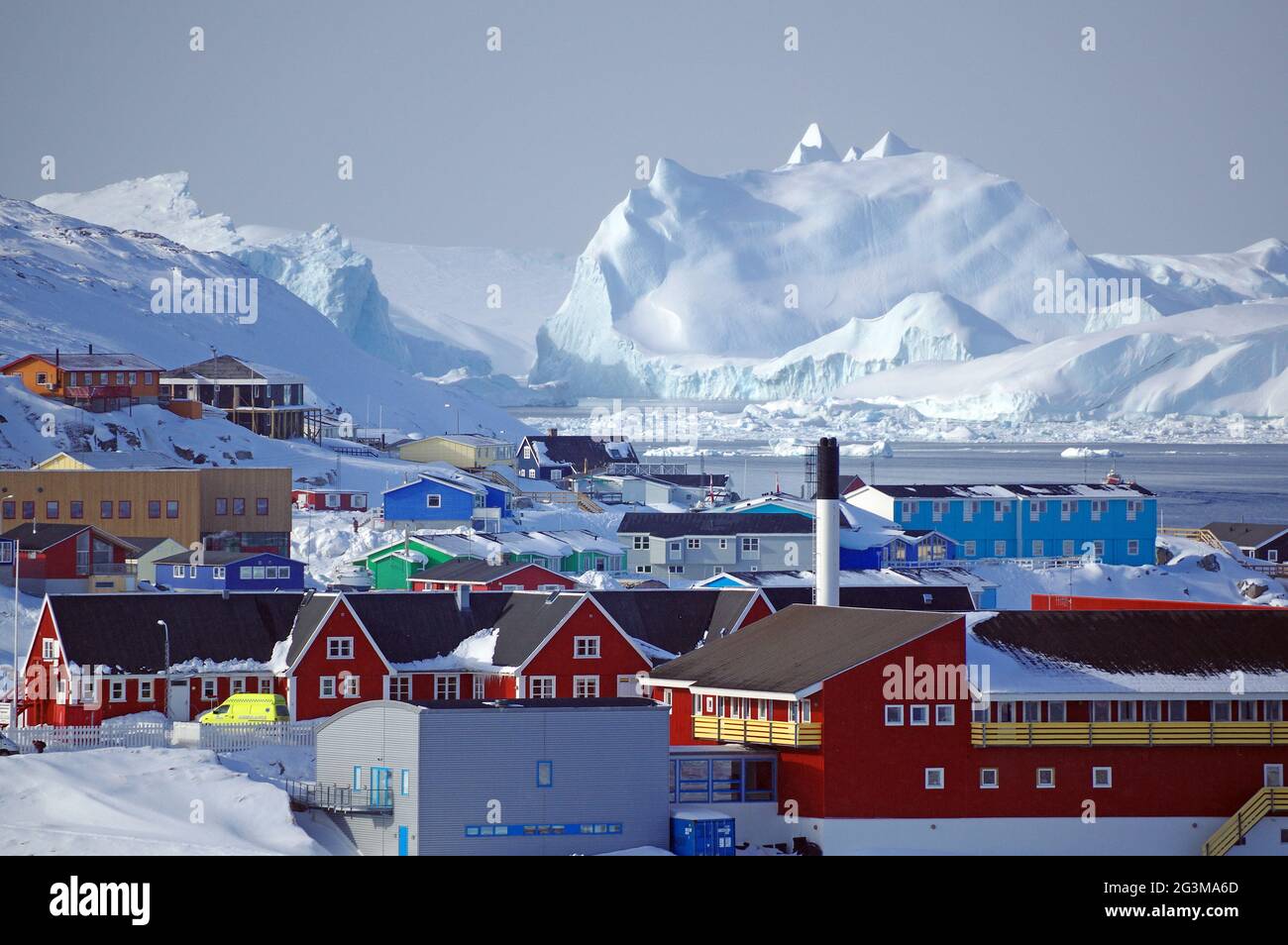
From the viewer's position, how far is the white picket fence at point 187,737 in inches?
1441

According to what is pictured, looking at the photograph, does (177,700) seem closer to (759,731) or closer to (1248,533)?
(759,731)

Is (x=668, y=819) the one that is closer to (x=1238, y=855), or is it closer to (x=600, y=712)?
(x=600, y=712)

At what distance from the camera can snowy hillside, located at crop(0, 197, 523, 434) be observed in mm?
133125

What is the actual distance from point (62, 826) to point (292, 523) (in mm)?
46205

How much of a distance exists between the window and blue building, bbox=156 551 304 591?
17.1 meters


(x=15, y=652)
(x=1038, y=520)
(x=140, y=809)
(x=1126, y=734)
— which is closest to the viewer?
(x=140, y=809)

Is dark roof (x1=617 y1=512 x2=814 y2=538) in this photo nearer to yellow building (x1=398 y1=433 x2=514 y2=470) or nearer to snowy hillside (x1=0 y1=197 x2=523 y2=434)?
yellow building (x1=398 y1=433 x2=514 y2=470)

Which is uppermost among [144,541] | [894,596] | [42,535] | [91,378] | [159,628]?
[91,378]

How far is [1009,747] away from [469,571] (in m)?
26.3

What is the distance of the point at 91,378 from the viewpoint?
94250 mm

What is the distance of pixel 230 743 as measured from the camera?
120 feet

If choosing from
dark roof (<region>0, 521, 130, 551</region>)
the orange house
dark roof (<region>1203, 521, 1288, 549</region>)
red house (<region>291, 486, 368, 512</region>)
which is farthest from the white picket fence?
the orange house

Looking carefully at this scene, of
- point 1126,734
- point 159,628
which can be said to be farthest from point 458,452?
point 1126,734

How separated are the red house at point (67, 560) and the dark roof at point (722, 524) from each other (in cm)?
1632
